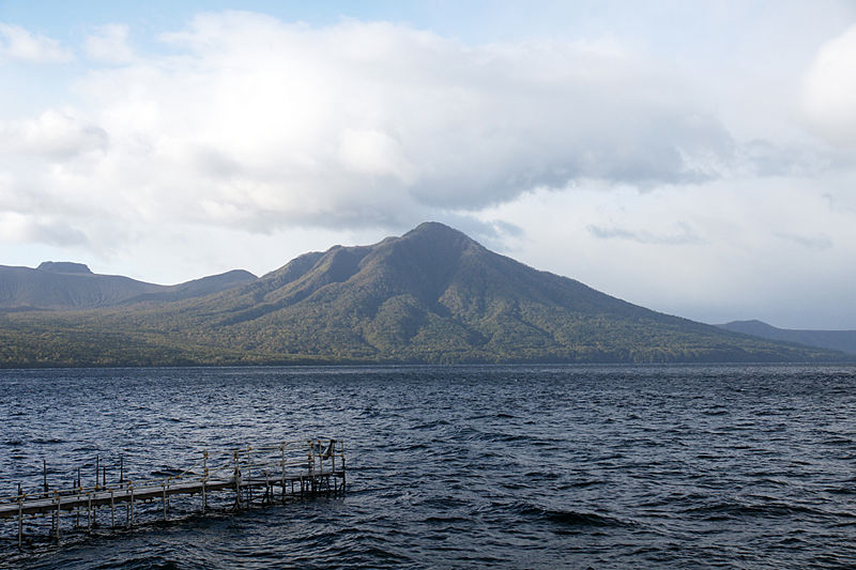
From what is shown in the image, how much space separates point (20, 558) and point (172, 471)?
21.6 m

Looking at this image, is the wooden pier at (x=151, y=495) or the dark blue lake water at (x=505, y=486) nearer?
the dark blue lake water at (x=505, y=486)

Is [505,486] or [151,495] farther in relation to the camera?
[505,486]

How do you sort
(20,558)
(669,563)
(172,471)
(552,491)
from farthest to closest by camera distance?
(172,471), (552,491), (20,558), (669,563)

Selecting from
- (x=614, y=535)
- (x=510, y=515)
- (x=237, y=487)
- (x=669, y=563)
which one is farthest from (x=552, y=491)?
(x=237, y=487)

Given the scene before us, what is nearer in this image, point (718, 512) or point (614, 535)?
point (614, 535)

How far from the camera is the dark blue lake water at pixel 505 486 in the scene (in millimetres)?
36250

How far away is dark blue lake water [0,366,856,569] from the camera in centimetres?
3625

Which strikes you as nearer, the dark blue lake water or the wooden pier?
Result: the dark blue lake water

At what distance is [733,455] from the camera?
209 ft

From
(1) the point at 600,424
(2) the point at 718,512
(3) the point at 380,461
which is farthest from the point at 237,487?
(1) the point at 600,424

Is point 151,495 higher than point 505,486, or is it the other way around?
point 151,495

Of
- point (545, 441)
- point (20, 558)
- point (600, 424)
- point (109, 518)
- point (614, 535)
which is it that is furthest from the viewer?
point (600, 424)

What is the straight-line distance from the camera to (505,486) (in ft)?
170

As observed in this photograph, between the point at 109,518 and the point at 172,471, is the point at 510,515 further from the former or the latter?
the point at 172,471
